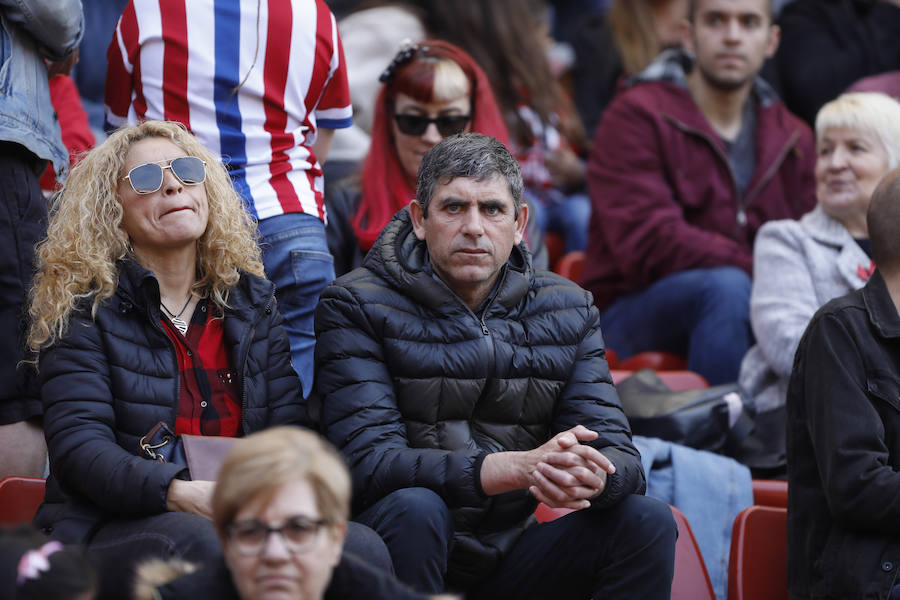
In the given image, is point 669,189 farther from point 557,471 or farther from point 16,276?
point 16,276

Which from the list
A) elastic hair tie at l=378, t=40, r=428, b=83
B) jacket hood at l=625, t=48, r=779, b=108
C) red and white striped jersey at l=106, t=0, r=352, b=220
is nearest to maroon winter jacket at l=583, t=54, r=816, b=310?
jacket hood at l=625, t=48, r=779, b=108

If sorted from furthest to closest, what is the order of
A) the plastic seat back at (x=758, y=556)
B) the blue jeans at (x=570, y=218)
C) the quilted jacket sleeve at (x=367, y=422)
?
the blue jeans at (x=570, y=218), the plastic seat back at (x=758, y=556), the quilted jacket sleeve at (x=367, y=422)

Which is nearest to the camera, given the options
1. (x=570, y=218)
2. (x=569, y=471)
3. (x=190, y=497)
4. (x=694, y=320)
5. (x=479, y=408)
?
(x=190, y=497)

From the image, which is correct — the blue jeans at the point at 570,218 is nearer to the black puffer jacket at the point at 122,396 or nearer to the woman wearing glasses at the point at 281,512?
the black puffer jacket at the point at 122,396

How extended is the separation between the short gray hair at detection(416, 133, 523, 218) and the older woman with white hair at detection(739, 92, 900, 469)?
1.44 m

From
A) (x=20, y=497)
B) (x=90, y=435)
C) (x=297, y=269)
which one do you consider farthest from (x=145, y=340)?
(x=297, y=269)

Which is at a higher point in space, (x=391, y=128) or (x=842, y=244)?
(x=391, y=128)

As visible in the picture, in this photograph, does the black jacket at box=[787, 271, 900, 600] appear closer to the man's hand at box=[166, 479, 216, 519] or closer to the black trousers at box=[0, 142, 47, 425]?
the man's hand at box=[166, 479, 216, 519]

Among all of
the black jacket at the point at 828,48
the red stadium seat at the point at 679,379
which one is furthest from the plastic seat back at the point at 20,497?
the black jacket at the point at 828,48

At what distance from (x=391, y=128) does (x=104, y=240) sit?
1.65m

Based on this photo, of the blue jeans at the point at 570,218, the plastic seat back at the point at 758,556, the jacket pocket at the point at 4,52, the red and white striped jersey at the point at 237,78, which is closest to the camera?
the jacket pocket at the point at 4,52

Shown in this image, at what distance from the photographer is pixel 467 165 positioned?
3.36 meters

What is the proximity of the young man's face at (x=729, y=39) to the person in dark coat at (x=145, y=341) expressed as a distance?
9.30ft

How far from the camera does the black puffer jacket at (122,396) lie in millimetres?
2832
